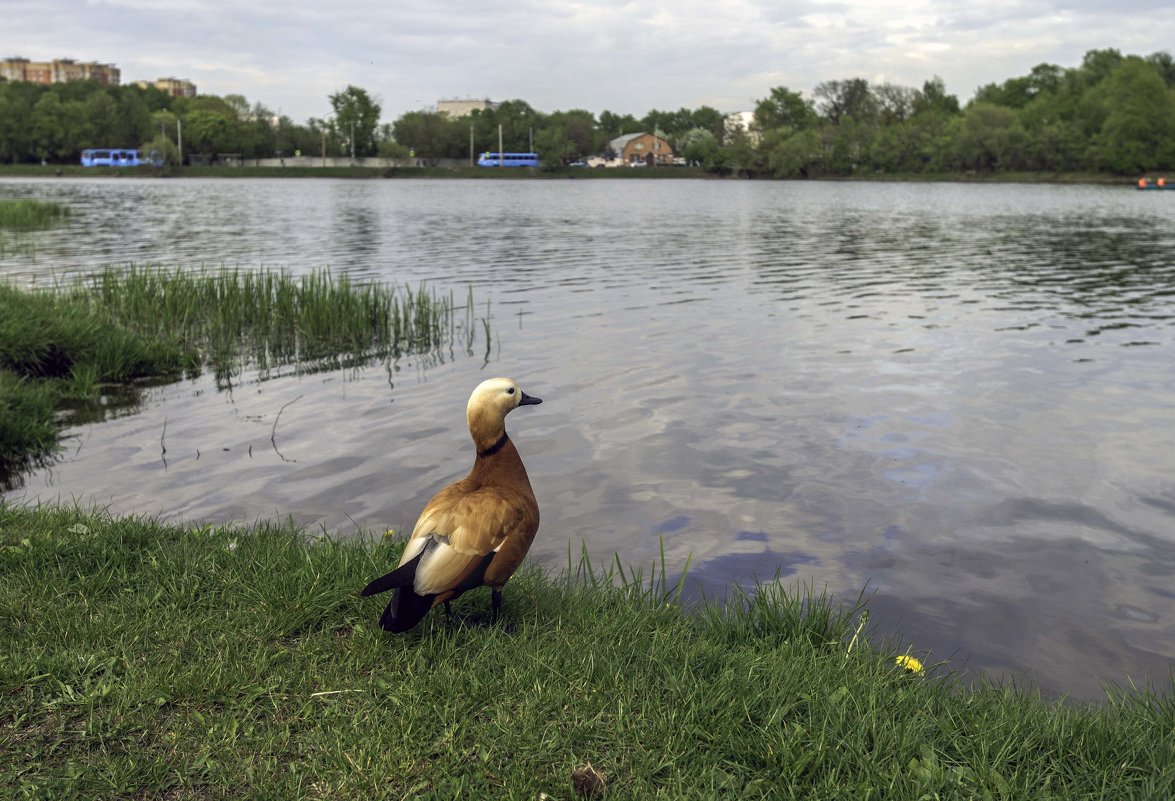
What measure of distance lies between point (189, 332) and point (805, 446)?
10.5 meters

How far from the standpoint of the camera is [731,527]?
847 centimetres

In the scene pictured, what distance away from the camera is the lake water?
7375 millimetres

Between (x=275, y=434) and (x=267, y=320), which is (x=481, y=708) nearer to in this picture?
(x=275, y=434)

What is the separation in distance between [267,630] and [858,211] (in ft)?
199

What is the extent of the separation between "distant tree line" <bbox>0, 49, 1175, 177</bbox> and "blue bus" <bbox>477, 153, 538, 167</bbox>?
8.97 feet

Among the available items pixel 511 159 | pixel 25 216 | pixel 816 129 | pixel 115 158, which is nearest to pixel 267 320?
pixel 25 216

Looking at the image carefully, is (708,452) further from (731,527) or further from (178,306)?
(178,306)

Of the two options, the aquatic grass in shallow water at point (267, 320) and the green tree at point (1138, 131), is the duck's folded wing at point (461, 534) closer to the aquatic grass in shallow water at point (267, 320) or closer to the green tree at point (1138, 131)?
the aquatic grass in shallow water at point (267, 320)

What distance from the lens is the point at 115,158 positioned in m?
166

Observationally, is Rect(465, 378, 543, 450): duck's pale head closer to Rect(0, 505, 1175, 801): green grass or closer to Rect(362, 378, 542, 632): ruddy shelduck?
Rect(362, 378, 542, 632): ruddy shelduck

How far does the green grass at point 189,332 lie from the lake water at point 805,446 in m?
0.89

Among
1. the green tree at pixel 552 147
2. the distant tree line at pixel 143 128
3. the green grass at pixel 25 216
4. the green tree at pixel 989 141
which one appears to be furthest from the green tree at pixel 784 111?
the green grass at pixel 25 216

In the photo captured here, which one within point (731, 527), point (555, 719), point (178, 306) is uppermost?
point (178, 306)

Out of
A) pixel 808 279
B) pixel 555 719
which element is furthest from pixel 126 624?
pixel 808 279
